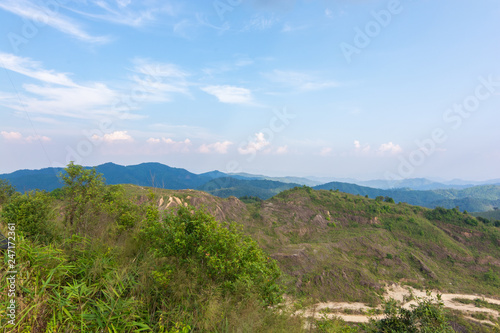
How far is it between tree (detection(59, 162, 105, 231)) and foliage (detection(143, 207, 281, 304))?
29.8 feet

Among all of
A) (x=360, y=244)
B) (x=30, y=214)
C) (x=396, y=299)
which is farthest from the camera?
(x=360, y=244)

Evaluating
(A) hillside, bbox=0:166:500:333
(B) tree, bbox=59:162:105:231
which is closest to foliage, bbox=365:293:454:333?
(A) hillside, bbox=0:166:500:333

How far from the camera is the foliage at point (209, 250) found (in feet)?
27.4

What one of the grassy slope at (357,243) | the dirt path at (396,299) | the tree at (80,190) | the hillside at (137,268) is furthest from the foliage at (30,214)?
the dirt path at (396,299)

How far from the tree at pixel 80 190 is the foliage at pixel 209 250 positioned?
9.08m

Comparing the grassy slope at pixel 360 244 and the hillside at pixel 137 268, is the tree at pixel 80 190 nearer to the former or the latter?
the hillside at pixel 137 268

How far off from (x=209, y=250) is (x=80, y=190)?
13.3m

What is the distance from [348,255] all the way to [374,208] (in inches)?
1290

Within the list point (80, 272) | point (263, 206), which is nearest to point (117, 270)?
point (80, 272)

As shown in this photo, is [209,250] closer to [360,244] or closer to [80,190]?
[80,190]

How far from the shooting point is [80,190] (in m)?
16.3

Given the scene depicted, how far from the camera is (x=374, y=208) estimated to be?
272ft

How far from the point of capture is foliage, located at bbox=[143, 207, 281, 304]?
8.34 metres

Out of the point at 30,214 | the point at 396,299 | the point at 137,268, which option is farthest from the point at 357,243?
the point at 30,214
